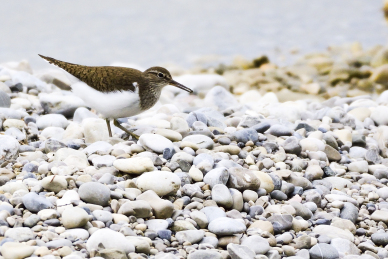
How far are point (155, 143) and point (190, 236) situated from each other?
4.93 ft

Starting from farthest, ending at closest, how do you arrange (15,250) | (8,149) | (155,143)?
(155,143) < (8,149) < (15,250)

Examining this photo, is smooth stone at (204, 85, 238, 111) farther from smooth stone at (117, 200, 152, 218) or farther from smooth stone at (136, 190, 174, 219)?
smooth stone at (117, 200, 152, 218)

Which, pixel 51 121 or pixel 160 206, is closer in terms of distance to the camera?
pixel 160 206

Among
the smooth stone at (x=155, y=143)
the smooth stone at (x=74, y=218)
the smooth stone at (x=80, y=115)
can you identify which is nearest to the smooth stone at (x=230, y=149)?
the smooth stone at (x=155, y=143)

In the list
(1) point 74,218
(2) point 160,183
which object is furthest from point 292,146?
(1) point 74,218

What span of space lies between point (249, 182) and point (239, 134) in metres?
1.18

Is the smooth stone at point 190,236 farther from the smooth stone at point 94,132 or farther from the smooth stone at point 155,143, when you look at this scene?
the smooth stone at point 94,132

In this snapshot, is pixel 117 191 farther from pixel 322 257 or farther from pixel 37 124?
pixel 37 124

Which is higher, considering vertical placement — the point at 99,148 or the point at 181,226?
the point at 99,148

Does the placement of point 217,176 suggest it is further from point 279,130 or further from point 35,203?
point 279,130

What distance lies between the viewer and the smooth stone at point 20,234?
3.44 m

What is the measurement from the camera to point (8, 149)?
4801 mm

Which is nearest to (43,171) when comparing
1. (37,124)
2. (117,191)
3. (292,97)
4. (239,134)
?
(117,191)

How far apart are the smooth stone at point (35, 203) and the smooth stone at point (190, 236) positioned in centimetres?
105
